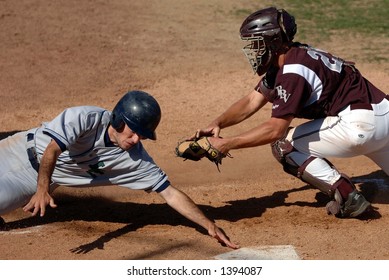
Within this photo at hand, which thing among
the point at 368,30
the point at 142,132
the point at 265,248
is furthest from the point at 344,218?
the point at 368,30

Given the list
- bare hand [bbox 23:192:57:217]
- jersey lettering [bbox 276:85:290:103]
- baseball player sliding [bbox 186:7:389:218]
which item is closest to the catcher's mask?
baseball player sliding [bbox 186:7:389:218]

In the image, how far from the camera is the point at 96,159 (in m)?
6.02

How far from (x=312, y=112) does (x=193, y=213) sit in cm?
129

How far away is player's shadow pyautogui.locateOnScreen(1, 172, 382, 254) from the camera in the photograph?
256 inches

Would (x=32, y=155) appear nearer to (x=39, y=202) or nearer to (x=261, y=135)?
(x=39, y=202)

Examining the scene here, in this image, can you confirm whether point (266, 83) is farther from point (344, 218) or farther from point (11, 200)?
point (11, 200)

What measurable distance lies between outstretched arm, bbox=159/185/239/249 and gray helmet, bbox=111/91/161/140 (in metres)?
0.52

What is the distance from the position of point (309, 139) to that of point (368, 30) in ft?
21.3

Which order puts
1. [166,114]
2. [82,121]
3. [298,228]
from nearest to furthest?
[82,121], [298,228], [166,114]

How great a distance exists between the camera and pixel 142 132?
18.5ft

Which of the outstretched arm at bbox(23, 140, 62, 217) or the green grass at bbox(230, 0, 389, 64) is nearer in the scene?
Answer: the outstretched arm at bbox(23, 140, 62, 217)

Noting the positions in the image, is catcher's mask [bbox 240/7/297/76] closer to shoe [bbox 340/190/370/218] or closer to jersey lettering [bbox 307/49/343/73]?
jersey lettering [bbox 307/49/343/73]

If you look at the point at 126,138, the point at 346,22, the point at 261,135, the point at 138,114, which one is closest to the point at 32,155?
the point at 126,138

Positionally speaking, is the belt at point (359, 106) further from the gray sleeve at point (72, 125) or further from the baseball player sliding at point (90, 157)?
the gray sleeve at point (72, 125)
